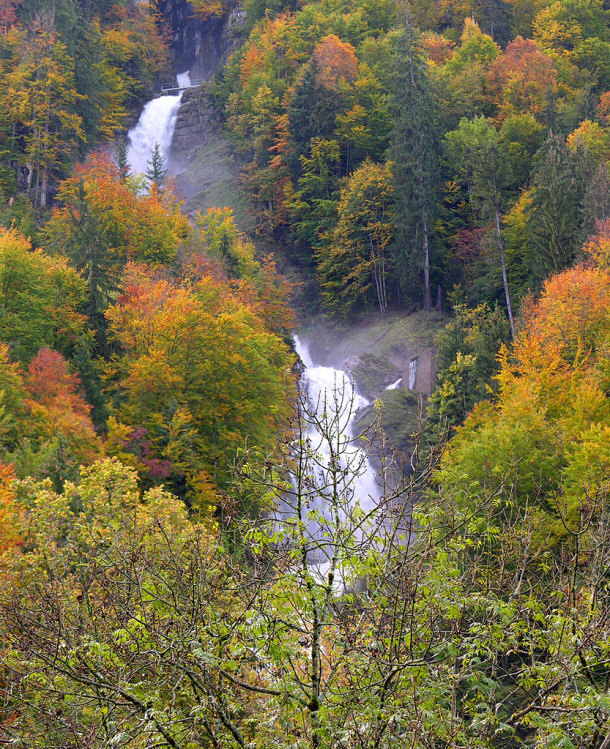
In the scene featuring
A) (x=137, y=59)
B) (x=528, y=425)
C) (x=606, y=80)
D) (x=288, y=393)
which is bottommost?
(x=528, y=425)

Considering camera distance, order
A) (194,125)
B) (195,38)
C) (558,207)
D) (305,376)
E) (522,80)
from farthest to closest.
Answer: (195,38), (194,125), (522,80), (305,376), (558,207)

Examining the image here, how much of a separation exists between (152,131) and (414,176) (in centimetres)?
2780

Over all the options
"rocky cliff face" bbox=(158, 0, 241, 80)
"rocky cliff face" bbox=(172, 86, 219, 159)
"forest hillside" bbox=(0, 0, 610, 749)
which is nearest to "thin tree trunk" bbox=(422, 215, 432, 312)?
"forest hillside" bbox=(0, 0, 610, 749)

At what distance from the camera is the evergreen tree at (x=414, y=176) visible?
5016 cm

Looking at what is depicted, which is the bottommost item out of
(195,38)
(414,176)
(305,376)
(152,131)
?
(305,376)

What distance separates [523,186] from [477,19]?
2548 cm

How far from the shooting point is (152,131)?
67.2m

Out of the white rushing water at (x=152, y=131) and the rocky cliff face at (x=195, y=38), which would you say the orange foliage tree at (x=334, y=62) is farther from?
the rocky cliff face at (x=195, y=38)

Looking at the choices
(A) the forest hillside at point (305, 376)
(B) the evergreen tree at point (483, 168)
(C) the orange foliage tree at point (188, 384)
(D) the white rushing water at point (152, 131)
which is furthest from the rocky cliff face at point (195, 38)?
(C) the orange foliage tree at point (188, 384)

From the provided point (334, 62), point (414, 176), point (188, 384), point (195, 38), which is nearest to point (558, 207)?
point (414, 176)

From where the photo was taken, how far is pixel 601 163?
41719mm

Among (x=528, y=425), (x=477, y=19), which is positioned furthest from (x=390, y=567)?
(x=477, y=19)

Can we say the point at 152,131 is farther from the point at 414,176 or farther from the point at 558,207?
the point at 558,207

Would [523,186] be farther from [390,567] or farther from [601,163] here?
[390,567]
